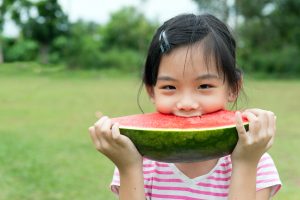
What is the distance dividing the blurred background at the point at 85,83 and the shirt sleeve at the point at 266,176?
0.40 metres

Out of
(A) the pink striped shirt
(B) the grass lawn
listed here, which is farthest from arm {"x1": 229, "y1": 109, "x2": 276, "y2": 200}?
(B) the grass lawn

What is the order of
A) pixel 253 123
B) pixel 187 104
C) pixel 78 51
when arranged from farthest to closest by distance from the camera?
pixel 78 51, pixel 187 104, pixel 253 123

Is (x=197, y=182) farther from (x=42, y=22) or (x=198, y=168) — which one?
(x=42, y=22)

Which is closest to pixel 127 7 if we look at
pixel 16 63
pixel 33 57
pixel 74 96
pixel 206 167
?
pixel 33 57

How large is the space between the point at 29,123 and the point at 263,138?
28.0 feet

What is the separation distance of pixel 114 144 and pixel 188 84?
1.06 ft

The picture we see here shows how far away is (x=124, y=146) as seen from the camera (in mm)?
1577

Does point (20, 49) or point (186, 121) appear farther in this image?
point (20, 49)

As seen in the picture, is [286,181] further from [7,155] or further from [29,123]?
[29,123]

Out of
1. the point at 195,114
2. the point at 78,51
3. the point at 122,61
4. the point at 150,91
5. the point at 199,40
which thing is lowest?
the point at 195,114

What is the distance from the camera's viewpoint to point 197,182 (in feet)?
5.81

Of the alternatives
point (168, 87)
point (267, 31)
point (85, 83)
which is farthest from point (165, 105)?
point (267, 31)

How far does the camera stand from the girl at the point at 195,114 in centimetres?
156

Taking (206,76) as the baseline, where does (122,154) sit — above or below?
below
